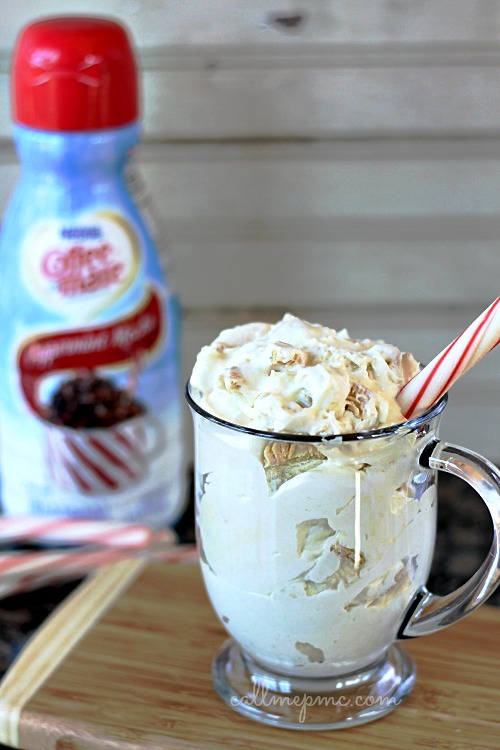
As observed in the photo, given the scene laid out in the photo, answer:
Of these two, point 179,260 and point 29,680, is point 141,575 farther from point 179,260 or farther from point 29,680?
point 179,260

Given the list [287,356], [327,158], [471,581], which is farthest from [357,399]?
[327,158]

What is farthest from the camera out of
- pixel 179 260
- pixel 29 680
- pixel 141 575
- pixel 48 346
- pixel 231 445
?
pixel 179 260

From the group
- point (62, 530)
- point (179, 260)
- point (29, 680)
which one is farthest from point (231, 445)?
point (179, 260)

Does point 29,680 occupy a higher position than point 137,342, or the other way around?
point 137,342

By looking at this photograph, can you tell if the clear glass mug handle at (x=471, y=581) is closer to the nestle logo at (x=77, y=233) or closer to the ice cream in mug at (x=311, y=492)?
the ice cream in mug at (x=311, y=492)

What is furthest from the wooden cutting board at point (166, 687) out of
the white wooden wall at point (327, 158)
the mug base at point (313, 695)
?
the white wooden wall at point (327, 158)

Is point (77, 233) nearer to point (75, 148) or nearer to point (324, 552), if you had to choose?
point (75, 148)
